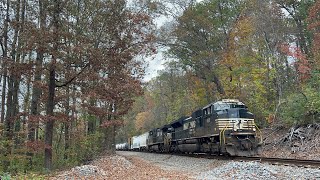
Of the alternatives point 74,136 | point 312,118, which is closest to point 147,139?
point 74,136

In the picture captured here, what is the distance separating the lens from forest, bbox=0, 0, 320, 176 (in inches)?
636

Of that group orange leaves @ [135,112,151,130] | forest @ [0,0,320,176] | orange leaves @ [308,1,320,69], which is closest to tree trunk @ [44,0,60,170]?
forest @ [0,0,320,176]

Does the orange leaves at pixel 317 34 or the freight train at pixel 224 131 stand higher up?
the orange leaves at pixel 317 34

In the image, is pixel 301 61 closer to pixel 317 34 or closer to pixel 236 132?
pixel 317 34

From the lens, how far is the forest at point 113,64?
1616cm

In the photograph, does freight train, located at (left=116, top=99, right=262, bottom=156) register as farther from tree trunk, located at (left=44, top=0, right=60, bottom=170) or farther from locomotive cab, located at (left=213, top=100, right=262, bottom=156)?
tree trunk, located at (left=44, top=0, right=60, bottom=170)

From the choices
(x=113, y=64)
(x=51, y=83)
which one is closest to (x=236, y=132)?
(x=113, y=64)

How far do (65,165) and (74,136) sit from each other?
2.59 meters

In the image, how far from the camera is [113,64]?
17.3 meters

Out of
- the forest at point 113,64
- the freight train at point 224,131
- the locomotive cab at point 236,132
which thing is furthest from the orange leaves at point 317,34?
the locomotive cab at point 236,132

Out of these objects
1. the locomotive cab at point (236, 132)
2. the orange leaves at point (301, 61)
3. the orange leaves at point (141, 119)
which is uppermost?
the orange leaves at point (301, 61)

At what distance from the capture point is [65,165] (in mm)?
20688

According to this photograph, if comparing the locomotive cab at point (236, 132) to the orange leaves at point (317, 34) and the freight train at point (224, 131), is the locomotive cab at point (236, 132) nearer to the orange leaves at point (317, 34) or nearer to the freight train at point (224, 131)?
the freight train at point (224, 131)

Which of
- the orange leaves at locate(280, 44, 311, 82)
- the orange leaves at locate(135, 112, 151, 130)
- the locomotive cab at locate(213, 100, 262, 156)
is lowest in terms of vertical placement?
the locomotive cab at locate(213, 100, 262, 156)
